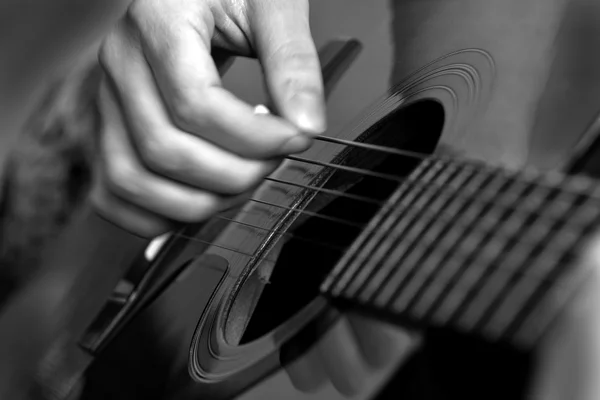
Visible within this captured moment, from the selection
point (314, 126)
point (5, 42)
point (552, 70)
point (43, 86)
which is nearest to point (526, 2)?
point (552, 70)

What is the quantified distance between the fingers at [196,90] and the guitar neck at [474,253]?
0.42 ft

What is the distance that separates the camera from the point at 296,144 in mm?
480

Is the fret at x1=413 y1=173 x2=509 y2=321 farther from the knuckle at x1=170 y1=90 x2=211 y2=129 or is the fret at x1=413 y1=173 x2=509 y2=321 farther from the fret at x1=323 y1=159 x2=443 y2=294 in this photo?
the knuckle at x1=170 y1=90 x2=211 y2=129

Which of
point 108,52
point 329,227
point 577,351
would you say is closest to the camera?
point 577,351

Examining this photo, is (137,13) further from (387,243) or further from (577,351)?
(577,351)

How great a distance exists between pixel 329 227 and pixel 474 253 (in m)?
0.16

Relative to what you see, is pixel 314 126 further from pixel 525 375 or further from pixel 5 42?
pixel 5 42

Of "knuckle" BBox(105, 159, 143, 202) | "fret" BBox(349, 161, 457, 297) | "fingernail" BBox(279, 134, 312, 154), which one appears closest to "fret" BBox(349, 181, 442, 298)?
"fret" BBox(349, 161, 457, 297)

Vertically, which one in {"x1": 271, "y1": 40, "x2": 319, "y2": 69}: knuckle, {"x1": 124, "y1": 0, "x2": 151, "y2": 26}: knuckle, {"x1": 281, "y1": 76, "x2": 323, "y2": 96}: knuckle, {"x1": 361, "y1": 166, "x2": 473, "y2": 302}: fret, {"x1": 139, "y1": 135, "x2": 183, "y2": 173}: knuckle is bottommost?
{"x1": 139, "y1": 135, "x2": 183, "y2": 173}: knuckle

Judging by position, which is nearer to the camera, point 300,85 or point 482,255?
point 482,255

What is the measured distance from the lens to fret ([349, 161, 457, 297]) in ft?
1.18

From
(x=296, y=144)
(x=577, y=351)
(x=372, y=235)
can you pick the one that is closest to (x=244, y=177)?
(x=296, y=144)

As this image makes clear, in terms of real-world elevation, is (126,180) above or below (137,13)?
below

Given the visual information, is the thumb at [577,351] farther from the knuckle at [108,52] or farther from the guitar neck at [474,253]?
the knuckle at [108,52]
